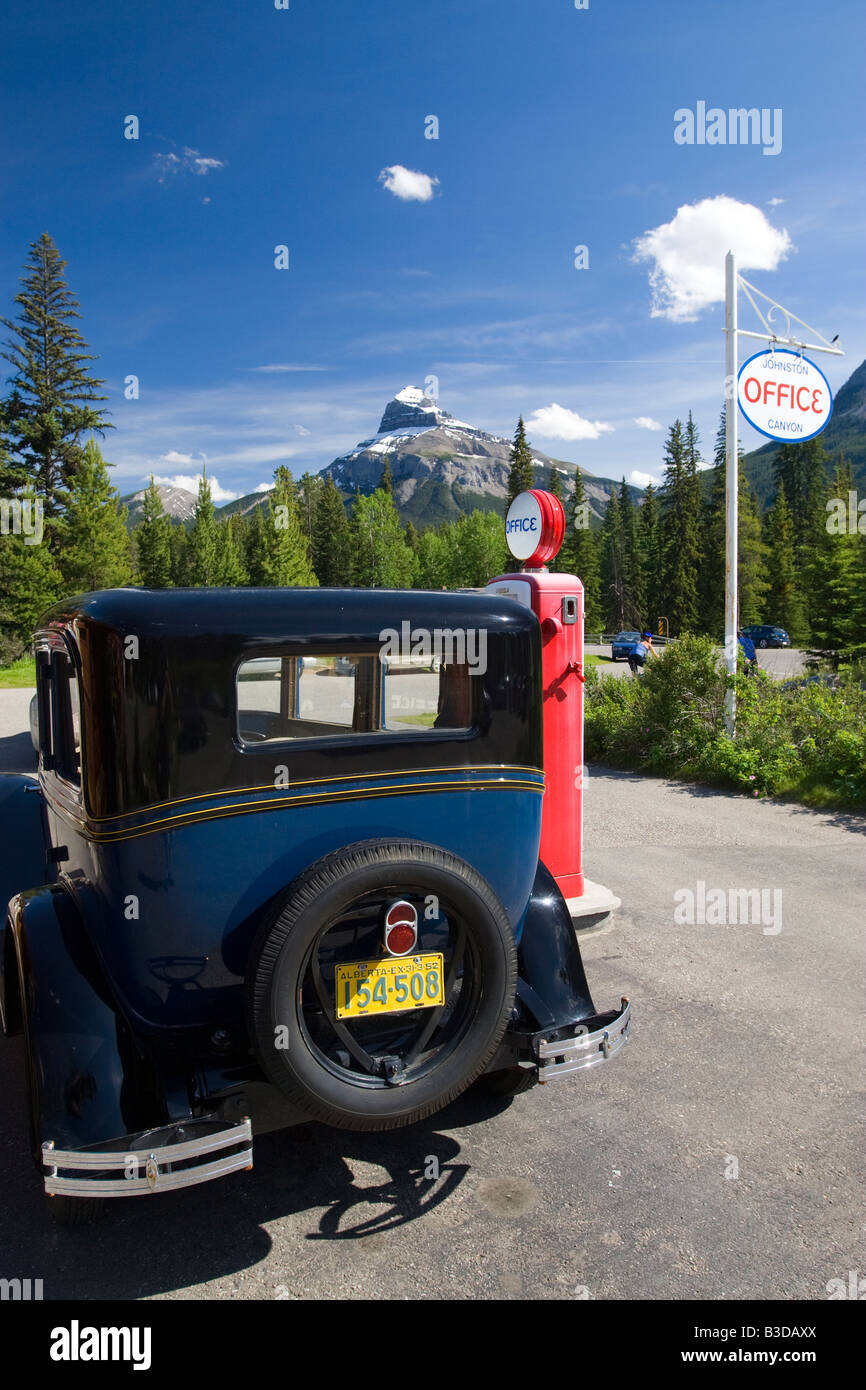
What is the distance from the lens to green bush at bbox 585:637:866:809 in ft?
30.0

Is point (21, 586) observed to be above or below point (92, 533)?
below

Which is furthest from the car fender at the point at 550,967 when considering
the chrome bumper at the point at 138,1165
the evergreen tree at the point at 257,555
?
the evergreen tree at the point at 257,555

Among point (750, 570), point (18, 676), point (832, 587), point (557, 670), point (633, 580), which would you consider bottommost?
point (18, 676)

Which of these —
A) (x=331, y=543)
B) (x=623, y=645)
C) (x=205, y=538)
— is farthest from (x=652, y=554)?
(x=205, y=538)

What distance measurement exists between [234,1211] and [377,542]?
67682 mm

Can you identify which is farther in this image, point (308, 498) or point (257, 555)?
point (308, 498)

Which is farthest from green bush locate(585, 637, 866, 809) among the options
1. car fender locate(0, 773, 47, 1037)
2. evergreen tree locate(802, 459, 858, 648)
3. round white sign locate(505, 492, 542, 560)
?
evergreen tree locate(802, 459, 858, 648)

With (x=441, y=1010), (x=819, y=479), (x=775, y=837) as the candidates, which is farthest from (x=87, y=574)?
(x=819, y=479)

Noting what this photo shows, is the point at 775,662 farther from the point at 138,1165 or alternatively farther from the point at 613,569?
the point at 613,569

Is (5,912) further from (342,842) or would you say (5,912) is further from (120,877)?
(342,842)

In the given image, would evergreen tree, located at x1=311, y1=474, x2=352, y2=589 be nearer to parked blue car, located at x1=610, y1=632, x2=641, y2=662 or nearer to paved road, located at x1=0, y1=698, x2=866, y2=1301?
parked blue car, located at x1=610, y1=632, x2=641, y2=662

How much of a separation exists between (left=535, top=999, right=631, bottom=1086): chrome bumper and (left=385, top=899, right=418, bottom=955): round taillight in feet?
2.27

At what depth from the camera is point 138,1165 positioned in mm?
2432

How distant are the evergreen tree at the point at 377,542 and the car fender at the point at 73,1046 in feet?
210
